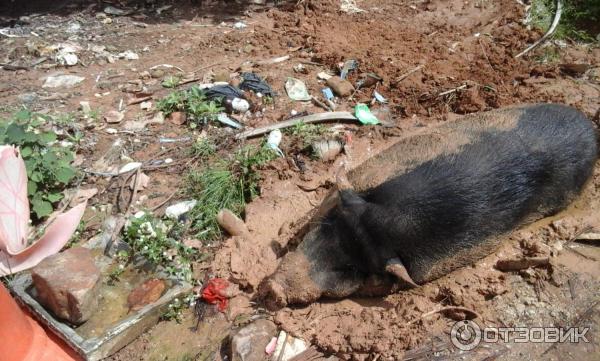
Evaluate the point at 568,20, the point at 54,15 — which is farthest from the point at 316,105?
the point at 54,15

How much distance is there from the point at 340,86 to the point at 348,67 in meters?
0.51

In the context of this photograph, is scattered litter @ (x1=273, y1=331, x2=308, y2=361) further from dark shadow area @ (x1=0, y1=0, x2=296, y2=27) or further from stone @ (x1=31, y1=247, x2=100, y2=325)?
dark shadow area @ (x1=0, y1=0, x2=296, y2=27)

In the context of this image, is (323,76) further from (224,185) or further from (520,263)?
(520,263)

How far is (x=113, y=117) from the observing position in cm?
559

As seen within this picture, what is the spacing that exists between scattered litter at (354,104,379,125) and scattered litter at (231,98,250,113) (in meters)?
1.32

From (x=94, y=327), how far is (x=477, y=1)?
7.42m

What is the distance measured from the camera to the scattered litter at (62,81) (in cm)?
623

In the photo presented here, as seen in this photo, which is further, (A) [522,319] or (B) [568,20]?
(B) [568,20]

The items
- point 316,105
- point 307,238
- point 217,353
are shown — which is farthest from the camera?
point 316,105

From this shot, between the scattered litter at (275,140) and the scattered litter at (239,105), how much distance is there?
1.88 ft

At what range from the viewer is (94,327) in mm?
3660

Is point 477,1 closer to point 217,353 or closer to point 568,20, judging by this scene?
point 568,20

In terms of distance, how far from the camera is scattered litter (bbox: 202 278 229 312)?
394 cm

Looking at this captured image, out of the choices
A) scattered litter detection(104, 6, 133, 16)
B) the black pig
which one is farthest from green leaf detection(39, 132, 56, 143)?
scattered litter detection(104, 6, 133, 16)
